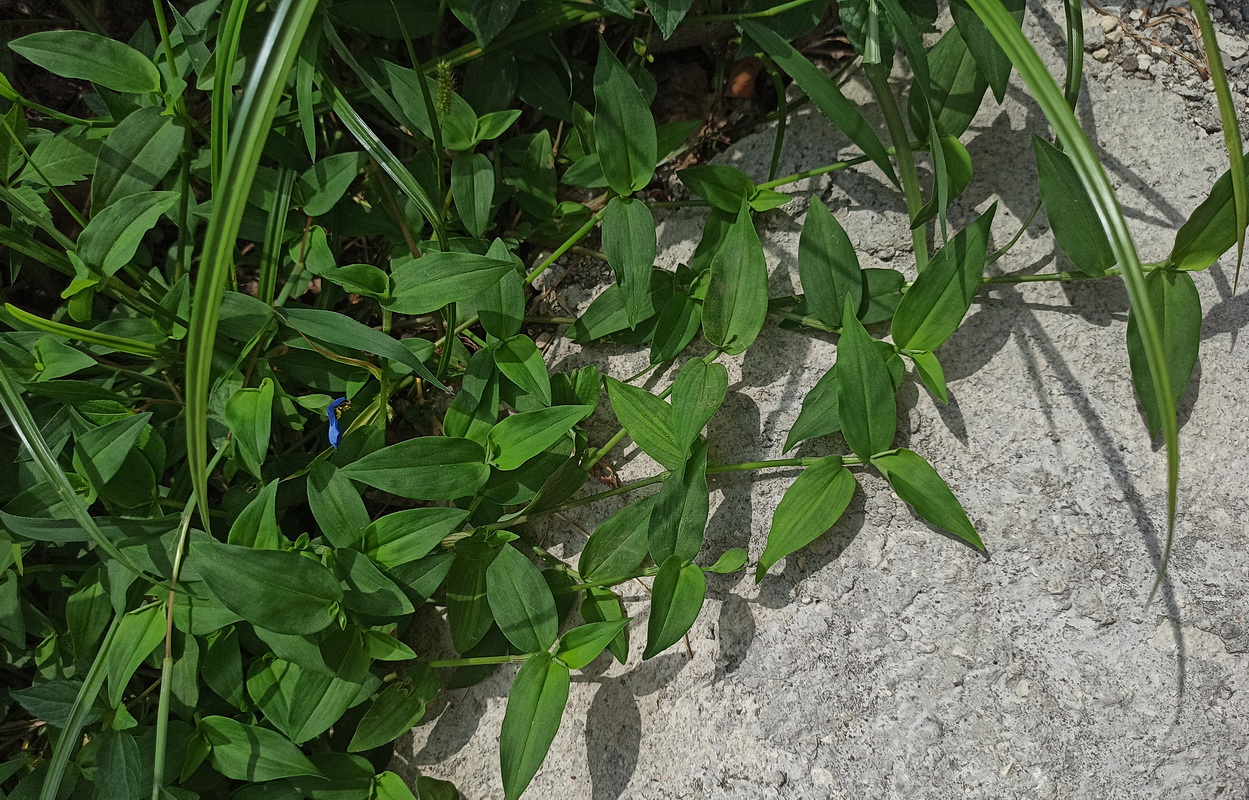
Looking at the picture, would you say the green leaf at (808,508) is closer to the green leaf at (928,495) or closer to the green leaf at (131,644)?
the green leaf at (928,495)

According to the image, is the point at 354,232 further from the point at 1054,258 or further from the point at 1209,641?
the point at 1209,641

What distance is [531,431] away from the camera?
0.87 m

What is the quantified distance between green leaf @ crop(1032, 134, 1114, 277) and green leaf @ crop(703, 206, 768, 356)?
0.29 metres

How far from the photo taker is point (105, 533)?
0.87 m

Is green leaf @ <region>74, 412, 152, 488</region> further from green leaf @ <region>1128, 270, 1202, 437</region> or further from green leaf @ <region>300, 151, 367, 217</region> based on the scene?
green leaf @ <region>1128, 270, 1202, 437</region>

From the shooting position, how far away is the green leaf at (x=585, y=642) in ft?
2.78

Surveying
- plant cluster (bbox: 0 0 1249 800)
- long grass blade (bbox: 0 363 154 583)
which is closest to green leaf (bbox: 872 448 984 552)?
plant cluster (bbox: 0 0 1249 800)

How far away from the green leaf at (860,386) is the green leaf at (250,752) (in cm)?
64

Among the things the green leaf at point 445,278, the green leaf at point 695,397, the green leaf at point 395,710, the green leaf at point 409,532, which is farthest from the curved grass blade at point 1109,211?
the green leaf at point 395,710

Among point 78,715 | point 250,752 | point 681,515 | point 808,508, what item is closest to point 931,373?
point 808,508

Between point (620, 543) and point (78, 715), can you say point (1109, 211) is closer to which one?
point (620, 543)

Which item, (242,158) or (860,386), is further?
(860,386)

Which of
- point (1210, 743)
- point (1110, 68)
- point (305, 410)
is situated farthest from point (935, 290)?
point (305, 410)

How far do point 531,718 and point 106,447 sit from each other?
0.51 m
